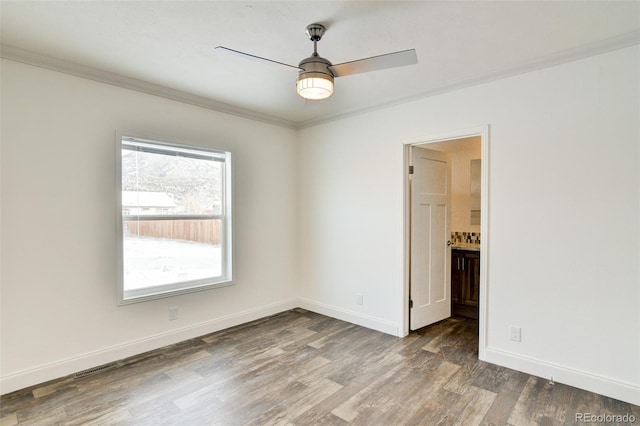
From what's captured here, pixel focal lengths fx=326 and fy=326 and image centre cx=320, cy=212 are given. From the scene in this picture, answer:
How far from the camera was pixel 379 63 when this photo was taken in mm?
1969

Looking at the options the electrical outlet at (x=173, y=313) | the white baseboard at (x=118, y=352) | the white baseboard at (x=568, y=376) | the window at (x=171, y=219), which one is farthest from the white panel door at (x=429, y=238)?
the electrical outlet at (x=173, y=313)

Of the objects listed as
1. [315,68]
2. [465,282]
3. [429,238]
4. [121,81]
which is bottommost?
[465,282]

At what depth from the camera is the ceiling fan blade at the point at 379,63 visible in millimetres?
1852

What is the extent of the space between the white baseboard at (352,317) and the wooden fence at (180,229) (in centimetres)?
156

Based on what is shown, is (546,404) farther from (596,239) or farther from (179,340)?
(179,340)

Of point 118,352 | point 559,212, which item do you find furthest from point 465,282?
point 118,352

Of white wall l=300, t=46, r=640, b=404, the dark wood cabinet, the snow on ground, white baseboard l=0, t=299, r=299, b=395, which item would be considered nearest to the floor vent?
white baseboard l=0, t=299, r=299, b=395

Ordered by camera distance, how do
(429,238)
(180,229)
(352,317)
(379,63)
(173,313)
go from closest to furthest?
1. (379,63)
2. (173,313)
3. (180,229)
4. (429,238)
5. (352,317)

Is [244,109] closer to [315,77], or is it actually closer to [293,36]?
[293,36]

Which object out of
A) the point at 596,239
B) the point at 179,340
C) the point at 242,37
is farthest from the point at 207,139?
the point at 596,239

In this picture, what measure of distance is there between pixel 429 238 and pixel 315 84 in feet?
8.34

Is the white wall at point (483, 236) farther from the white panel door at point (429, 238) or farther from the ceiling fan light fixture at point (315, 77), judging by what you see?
the ceiling fan light fixture at point (315, 77)

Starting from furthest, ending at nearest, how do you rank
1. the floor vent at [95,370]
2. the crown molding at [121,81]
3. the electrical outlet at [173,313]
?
the electrical outlet at [173,313] → the floor vent at [95,370] → the crown molding at [121,81]

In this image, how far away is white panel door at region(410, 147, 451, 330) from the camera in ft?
12.0
